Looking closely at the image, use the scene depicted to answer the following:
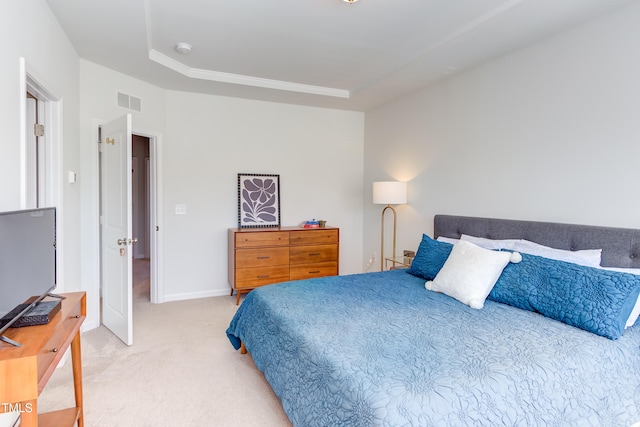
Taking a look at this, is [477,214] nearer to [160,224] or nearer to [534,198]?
[534,198]

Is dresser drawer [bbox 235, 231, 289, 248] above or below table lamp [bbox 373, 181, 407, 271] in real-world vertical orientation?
below

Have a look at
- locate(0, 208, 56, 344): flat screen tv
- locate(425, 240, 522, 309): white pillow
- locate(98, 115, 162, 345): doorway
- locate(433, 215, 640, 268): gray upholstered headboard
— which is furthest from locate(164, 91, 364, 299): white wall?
locate(425, 240, 522, 309): white pillow

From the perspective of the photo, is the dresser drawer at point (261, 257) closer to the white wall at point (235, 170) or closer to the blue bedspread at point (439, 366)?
the white wall at point (235, 170)

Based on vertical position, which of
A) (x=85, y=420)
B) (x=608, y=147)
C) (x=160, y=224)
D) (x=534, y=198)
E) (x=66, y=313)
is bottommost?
(x=85, y=420)

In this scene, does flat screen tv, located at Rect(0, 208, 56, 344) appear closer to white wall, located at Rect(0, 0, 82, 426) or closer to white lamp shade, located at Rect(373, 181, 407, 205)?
white wall, located at Rect(0, 0, 82, 426)

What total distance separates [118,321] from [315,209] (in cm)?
271

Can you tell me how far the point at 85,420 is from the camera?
204cm

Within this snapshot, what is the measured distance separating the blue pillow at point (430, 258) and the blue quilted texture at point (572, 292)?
0.53 m

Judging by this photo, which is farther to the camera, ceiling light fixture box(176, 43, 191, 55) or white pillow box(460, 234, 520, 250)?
ceiling light fixture box(176, 43, 191, 55)

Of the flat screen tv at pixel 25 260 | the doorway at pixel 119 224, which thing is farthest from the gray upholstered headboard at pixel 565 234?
the flat screen tv at pixel 25 260

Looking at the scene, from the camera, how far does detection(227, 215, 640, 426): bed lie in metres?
1.36

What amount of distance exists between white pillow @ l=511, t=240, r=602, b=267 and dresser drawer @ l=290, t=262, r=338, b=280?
7.66ft

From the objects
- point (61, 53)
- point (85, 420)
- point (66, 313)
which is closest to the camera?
point (66, 313)

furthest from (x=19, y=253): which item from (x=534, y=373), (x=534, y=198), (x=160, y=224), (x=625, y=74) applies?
(x=625, y=74)
